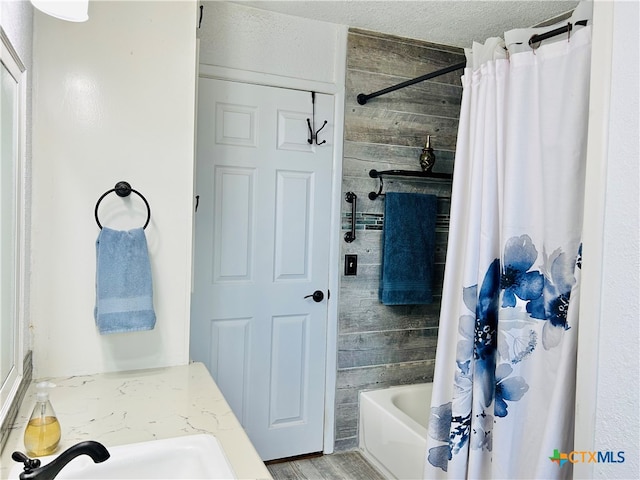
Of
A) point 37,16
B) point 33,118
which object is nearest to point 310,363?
point 33,118

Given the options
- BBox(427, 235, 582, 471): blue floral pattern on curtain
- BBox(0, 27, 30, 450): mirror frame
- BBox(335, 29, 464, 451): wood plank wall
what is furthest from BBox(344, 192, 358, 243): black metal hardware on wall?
BBox(0, 27, 30, 450): mirror frame

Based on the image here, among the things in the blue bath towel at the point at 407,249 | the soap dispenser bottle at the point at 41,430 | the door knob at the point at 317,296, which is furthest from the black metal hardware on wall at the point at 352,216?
the soap dispenser bottle at the point at 41,430

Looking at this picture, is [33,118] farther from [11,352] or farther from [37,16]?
[11,352]

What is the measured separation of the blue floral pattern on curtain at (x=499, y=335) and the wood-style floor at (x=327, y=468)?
0.82 metres

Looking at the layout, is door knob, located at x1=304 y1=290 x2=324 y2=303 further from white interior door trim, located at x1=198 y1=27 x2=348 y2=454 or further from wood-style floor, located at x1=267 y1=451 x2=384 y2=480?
wood-style floor, located at x1=267 y1=451 x2=384 y2=480

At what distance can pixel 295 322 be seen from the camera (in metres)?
2.72

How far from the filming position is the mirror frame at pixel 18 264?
1.21m

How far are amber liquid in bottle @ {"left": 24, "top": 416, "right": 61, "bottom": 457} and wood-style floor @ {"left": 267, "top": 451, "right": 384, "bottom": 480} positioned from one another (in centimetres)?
163

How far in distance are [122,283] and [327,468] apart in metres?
1.65

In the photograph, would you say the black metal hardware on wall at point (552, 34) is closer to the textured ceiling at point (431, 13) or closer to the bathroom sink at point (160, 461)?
the textured ceiling at point (431, 13)

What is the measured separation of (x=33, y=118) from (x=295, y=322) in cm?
162

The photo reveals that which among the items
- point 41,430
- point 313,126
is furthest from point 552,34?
point 41,430

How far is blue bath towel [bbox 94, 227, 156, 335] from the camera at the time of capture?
164 centimetres

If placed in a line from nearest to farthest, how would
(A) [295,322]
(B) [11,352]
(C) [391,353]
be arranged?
(B) [11,352]
(A) [295,322]
(C) [391,353]
